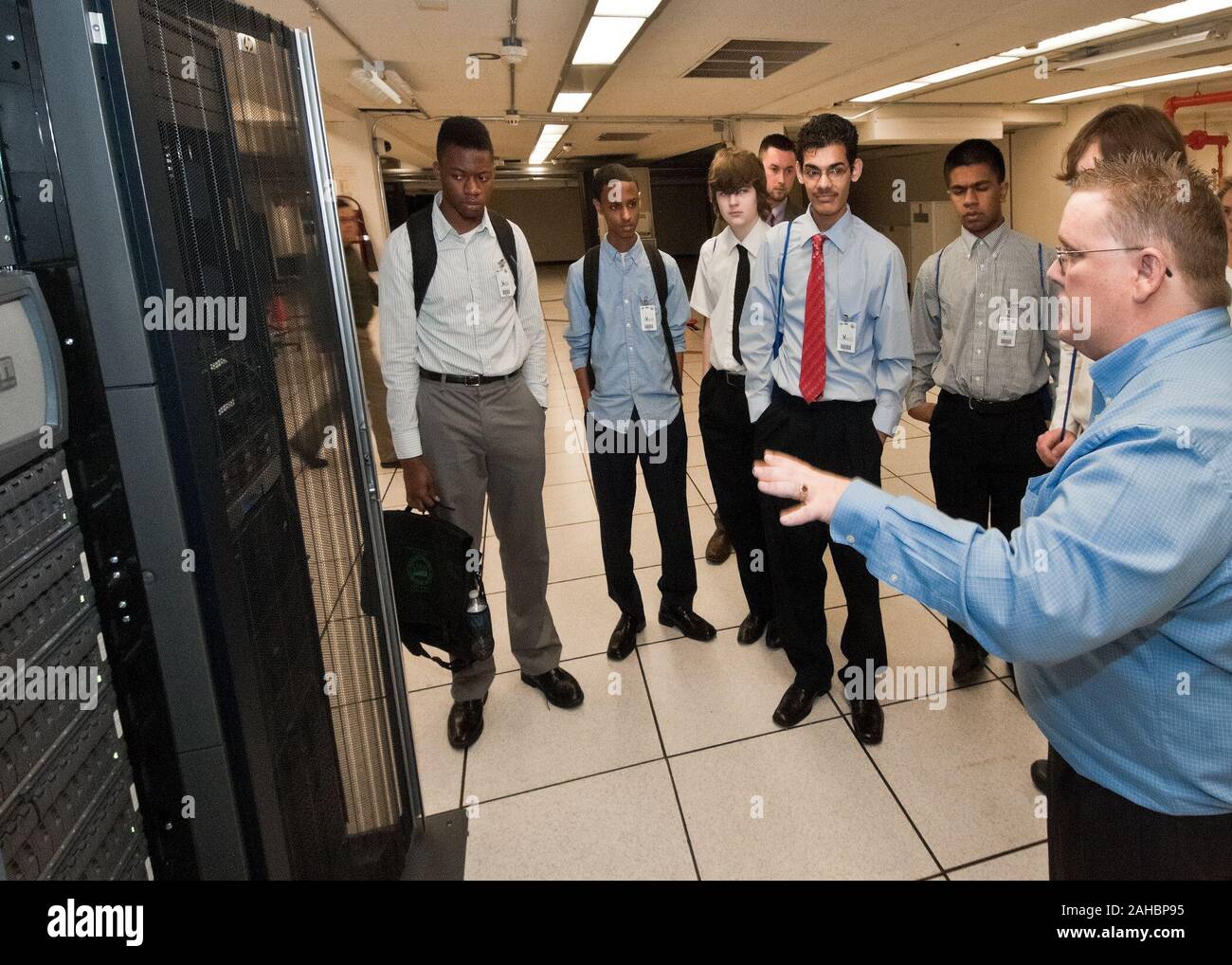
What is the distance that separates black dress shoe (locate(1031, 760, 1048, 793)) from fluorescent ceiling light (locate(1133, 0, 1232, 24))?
5.27 metres

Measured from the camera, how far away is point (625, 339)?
8.21 ft

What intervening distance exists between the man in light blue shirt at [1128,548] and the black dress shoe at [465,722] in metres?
1.64

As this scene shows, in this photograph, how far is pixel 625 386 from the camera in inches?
99.4

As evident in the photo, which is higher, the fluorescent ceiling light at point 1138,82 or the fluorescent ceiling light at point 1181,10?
the fluorescent ceiling light at point 1138,82

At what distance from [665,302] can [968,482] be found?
46.7 inches

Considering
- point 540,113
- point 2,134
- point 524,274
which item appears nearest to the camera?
point 2,134

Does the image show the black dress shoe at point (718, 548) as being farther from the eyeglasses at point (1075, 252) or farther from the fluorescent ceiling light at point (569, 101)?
the fluorescent ceiling light at point (569, 101)

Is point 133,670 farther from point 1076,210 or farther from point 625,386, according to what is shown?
point 625,386

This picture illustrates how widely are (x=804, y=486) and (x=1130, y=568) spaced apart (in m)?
0.38

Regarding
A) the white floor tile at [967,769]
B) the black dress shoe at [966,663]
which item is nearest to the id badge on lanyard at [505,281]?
the white floor tile at [967,769]

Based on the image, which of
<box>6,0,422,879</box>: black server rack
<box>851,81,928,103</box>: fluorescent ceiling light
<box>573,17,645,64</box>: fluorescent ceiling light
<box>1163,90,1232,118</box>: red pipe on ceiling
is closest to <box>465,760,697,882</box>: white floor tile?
<box>6,0,422,879</box>: black server rack

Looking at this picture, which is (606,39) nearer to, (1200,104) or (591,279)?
(591,279)

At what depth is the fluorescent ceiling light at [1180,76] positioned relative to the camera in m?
6.87

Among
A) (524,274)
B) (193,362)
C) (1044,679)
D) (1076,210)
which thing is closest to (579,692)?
(524,274)
